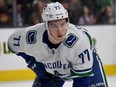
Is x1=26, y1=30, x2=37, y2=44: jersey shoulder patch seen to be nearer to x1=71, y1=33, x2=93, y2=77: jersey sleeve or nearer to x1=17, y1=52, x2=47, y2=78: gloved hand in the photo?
x1=17, y1=52, x2=47, y2=78: gloved hand

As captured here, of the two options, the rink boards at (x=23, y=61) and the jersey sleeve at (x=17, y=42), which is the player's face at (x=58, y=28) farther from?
the rink boards at (x=23, y=61)

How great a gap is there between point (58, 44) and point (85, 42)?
0.66ft

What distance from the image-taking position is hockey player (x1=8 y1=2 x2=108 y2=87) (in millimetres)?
2838

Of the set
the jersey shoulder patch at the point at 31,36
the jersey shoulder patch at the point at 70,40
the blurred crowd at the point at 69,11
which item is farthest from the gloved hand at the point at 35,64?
the blurred crowd at the point at 69,11

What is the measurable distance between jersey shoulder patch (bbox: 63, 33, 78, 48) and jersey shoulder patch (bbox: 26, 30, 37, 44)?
286mm

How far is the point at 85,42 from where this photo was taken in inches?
113

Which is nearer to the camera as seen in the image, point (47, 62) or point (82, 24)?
point (47, 62)

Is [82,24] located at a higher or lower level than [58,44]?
lower

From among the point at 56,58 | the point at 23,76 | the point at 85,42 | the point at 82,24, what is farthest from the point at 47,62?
the point at 82,24

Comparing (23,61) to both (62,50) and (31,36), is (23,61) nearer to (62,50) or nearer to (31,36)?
(31,36)

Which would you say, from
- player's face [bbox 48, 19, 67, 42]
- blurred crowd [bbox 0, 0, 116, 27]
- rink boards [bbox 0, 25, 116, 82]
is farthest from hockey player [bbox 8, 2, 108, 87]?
blurred crowd [bbox 0, 0, 116, 27]

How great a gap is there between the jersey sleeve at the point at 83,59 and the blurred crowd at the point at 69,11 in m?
2.98

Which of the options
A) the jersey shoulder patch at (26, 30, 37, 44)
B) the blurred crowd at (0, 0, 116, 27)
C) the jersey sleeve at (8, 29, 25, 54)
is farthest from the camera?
the blurred crowd at (0, 0, 116, 27)

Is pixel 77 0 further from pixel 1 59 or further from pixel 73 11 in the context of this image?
pixel 1 59
